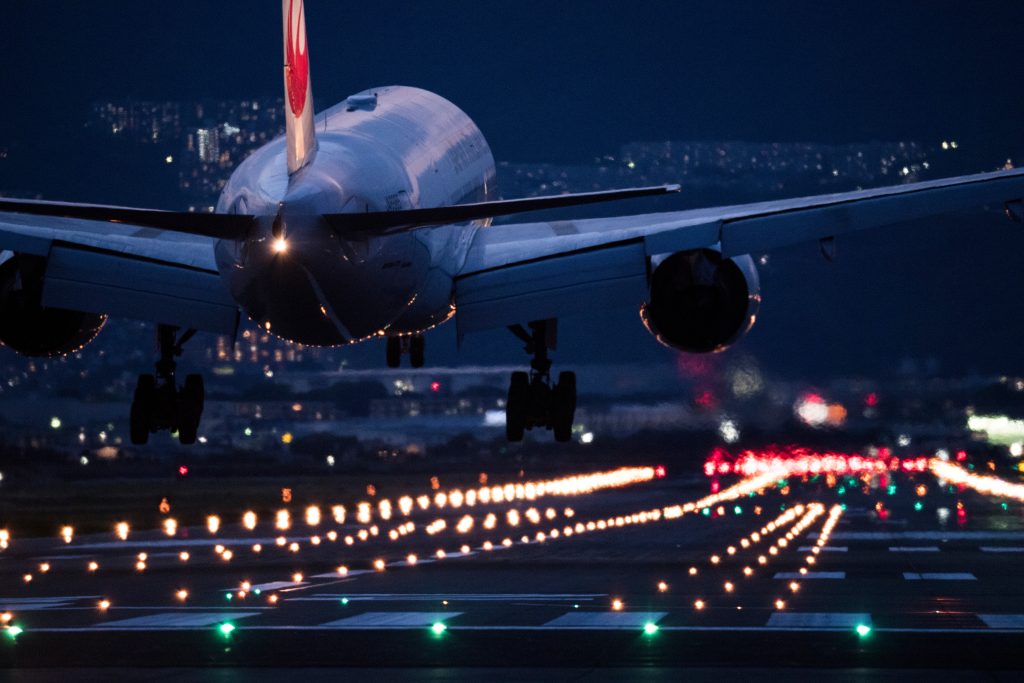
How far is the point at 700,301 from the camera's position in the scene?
30609mm

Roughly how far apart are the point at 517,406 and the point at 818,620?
8.27m

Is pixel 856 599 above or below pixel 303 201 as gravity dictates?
below

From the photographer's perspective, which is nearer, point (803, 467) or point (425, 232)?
point (425, 232)

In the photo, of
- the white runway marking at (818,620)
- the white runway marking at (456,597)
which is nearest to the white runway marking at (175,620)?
the white runway marking at (456,597)

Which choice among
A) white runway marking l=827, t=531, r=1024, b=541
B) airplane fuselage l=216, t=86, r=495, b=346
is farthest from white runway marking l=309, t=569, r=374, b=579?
white runway marking l=827, t=531, r=1024, b=541

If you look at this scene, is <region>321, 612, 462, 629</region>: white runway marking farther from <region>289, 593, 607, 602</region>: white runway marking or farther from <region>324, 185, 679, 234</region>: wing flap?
<region>324, 185, 679, 234</region>: wing flap

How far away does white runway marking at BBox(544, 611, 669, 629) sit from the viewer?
25531 millimetres

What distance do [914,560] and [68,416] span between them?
2655cm

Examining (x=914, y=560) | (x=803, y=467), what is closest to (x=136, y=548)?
(x=914, y=560)

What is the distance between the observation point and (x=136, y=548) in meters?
43.7

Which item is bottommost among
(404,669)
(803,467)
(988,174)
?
(404,669)

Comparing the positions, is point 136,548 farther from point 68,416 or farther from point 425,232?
point 425,232

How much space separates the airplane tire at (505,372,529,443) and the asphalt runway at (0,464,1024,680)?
108 inches

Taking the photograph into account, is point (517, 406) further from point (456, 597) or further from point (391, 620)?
point (391, 620)
